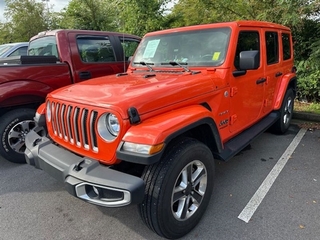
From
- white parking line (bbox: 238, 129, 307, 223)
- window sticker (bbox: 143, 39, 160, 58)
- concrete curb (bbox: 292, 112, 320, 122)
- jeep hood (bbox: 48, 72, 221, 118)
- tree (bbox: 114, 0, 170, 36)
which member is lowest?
concrete curb (bbox: 292, 112, 320, 122)

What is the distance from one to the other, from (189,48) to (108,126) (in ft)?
5.49

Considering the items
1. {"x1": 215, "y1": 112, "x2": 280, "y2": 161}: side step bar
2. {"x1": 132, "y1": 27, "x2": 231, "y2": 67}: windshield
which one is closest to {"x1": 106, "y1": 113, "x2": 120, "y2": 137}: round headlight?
{"x1": 215, "y1": 112, "x2": 280, "y2": 161}: side step bar

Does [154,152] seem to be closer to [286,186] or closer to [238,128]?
[238,128]

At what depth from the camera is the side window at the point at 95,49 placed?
182 inches

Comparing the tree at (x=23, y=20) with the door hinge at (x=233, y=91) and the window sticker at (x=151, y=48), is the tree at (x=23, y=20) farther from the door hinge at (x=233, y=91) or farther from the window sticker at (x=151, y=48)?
the door hinge at (x=233, y=91)

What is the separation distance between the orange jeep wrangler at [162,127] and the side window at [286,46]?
48.3 inches

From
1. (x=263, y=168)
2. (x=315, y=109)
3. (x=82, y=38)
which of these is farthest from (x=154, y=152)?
(x=315, y=109)

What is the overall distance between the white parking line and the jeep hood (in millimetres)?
1311

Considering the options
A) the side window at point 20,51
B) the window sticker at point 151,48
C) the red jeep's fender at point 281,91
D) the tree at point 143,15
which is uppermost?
the tree at point 143,15

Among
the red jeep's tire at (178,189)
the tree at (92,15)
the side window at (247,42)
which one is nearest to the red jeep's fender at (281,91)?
the side window at (247,42)

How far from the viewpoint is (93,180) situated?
1982 millimetres

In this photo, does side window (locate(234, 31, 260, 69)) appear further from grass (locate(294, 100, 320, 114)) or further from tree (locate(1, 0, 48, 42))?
tree (locate(1, 0, 48, 42))

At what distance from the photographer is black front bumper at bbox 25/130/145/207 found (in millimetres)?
1911

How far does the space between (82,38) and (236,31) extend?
9.07 ft
